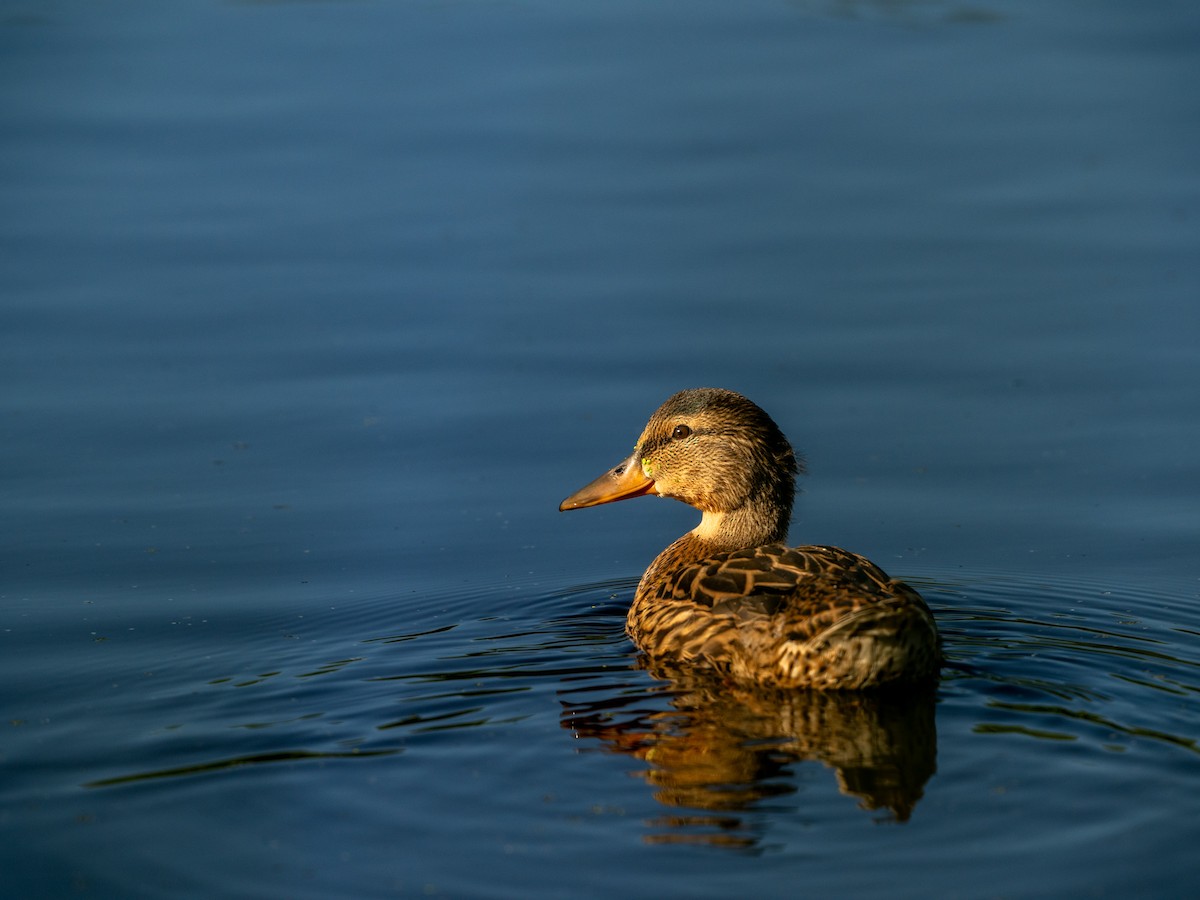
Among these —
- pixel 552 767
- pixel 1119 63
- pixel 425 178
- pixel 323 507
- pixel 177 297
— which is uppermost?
pixel 1119 63

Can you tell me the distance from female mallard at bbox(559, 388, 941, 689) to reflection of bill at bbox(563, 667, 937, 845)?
0.43ft

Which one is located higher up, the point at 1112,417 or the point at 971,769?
the point at 1112,417

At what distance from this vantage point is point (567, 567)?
8617 millimetres

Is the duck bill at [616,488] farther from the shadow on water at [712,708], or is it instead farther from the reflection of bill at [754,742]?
the reflection of bill at [754,742]

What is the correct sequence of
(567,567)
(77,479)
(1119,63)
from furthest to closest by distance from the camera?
(1119,63) < (77,479) < (567,567)

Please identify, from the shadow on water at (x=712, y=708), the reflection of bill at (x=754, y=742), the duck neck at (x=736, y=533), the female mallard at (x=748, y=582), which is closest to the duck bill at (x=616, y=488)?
the female mallard at (x=748, y=582)

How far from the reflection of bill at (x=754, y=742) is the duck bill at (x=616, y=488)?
65.5 inches

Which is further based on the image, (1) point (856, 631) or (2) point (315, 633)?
(2) point (315, 633)

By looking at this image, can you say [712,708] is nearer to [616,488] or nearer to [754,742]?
[754,742]

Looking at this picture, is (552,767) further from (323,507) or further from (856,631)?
(323,507)

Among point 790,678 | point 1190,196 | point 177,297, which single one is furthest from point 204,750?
point 1190,196

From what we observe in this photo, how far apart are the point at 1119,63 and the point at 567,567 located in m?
8.51

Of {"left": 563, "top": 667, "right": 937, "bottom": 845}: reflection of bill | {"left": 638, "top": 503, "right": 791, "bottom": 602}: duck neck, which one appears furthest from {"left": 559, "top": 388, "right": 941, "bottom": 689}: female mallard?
{"left": 563, "top": 667, "right": 937, "bottom": 845}: reflection of bill

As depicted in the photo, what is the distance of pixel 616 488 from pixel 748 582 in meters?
1.52
